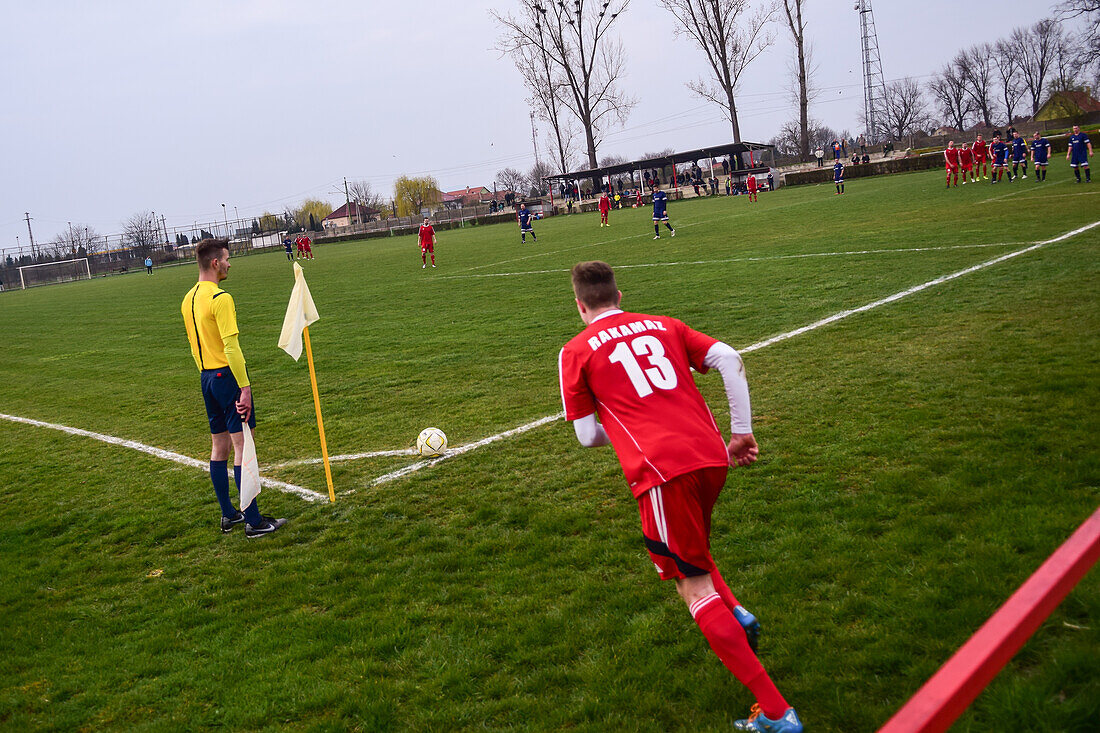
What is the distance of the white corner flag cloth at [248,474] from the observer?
589 centimetres

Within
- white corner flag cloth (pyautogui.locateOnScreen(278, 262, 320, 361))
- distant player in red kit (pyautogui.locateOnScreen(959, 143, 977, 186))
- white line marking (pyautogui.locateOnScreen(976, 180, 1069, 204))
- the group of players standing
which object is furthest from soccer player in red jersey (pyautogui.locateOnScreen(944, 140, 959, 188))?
white corner flag cloth (pyautogui.locateOnScreen(278, 262, 320, 361))

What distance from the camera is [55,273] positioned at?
6694 centimetres

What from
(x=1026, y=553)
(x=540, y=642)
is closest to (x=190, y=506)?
(x=540, y=642)

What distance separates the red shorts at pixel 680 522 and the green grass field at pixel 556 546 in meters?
0.72

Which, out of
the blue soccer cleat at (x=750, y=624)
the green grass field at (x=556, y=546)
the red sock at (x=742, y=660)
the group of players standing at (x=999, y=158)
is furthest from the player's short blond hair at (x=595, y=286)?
the group of players standing at (x=999, y=158)

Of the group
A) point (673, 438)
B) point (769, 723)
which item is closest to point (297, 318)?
point (673, 438)

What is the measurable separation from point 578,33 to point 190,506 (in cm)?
6541

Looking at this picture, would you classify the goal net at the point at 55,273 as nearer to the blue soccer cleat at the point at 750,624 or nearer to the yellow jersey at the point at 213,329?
the yellow jersey at the point at 213,329

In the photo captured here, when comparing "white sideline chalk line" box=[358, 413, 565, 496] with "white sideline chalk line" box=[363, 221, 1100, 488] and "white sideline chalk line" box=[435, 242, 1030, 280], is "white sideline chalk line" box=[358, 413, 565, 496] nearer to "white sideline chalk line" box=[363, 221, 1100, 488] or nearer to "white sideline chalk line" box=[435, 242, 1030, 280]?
"white sideline chalk line" box=[363, 221, 1100, 488]

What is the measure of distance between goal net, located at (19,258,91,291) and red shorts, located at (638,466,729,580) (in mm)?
74109

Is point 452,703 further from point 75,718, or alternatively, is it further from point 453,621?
point 75,718

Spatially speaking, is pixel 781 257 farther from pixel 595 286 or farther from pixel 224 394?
pixel 595 286

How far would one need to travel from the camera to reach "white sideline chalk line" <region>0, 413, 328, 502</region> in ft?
22.7

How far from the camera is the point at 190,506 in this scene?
22.9 feet
